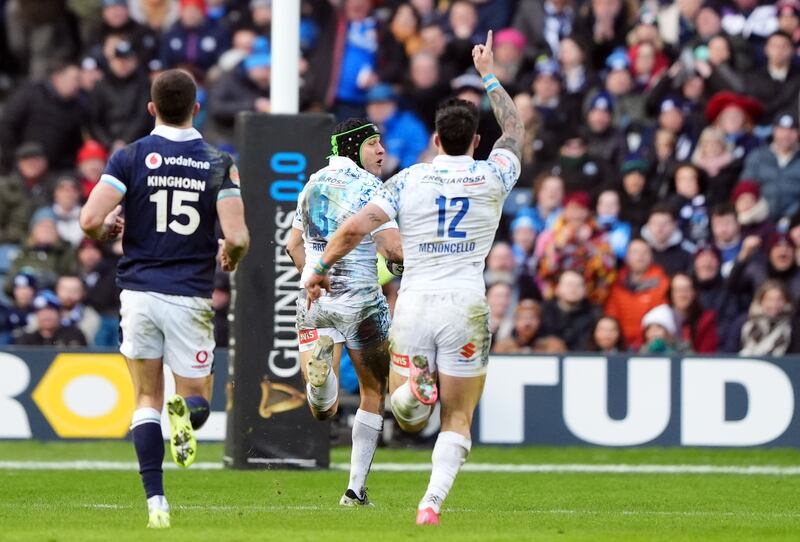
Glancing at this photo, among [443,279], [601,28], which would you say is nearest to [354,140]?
[443,279]

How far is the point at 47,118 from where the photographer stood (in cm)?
2111

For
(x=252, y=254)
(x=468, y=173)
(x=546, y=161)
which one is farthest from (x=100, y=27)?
(x=468, y=173)

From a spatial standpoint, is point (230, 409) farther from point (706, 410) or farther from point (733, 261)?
point (733, 261)

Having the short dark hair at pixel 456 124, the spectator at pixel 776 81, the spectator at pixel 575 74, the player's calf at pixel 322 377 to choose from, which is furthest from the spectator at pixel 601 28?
the short dark hair at pixel 456 124

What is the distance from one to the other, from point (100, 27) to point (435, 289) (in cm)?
1391

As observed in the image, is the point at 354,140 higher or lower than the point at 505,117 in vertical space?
lower

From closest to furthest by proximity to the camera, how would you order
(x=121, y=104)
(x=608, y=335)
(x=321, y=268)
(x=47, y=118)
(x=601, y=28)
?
(x=321, y=268)
(x=608, y=335)
(x=601, y=28)
(x=121, y=104)
(x=47, y=118)

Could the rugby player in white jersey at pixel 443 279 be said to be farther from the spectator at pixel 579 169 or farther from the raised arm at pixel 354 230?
the spectator at pixel 579 169

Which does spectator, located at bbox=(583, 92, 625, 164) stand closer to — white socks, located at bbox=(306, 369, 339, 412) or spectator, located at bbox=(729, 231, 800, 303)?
spectator, located at bbox=(729, 231, 800, 303)

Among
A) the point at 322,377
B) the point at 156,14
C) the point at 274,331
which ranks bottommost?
the point at 274,331

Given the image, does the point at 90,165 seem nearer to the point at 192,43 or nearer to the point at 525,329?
the point at 192,43

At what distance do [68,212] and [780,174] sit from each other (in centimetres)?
800

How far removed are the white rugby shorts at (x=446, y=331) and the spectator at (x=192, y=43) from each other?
1254 cm

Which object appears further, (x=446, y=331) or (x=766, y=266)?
(x=766, y=266)
